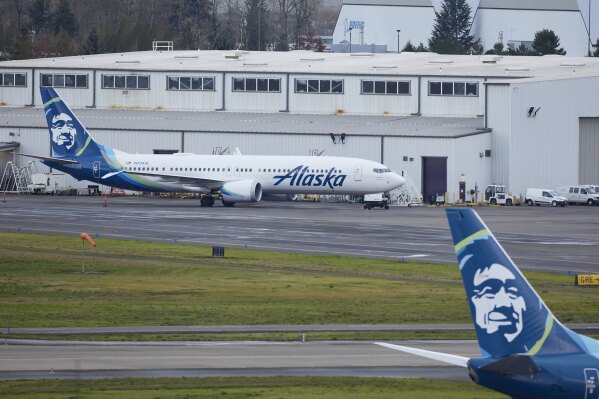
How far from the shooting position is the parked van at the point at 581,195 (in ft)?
331

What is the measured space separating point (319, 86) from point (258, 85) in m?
5.83

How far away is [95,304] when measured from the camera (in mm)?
44062

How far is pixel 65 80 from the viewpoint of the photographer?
11569 cm

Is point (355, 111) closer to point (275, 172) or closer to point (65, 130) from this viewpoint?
point (275, 172)

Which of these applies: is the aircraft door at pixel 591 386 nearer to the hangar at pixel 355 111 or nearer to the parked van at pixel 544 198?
the hangar at pixel 355 111

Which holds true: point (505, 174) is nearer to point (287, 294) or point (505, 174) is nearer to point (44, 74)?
point (44, 74)

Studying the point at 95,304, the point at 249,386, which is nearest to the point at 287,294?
the point at 95,304

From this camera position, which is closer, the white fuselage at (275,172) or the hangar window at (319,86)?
the white fuselage at (275,172)

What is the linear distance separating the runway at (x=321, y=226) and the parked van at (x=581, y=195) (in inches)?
106

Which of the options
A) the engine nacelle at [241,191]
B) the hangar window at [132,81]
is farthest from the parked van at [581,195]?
the hangar window at [132,81]

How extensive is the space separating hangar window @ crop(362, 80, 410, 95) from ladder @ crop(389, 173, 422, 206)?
521 inches

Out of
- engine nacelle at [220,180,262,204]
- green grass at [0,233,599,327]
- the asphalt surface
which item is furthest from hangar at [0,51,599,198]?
the asphalt surface

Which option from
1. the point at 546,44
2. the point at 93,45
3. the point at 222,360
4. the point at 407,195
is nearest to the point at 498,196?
the point at 407,195

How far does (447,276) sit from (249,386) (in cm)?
2456
